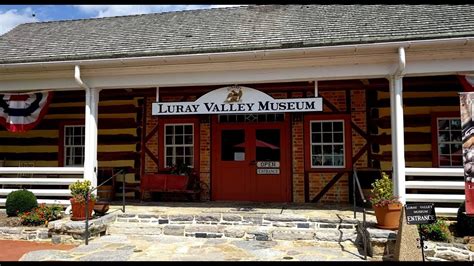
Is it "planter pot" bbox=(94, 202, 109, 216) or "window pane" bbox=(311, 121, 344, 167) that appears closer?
"planter pot" bbox=(94, 202, 109, 216)

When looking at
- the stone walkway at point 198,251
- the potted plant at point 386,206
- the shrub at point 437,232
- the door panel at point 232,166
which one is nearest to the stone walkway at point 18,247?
the stone walkway at point 198,251

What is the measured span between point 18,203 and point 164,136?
13.2ft

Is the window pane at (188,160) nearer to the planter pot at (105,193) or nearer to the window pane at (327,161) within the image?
the planter pot at (105,193)

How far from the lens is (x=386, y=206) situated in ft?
22.8

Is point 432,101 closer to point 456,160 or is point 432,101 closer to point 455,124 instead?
point 455,124

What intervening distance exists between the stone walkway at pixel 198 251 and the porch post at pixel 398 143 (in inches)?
58.5

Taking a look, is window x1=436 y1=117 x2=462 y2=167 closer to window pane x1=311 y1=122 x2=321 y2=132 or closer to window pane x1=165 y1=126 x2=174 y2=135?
window pane x1=311 y1=122 x2=321 y2=132

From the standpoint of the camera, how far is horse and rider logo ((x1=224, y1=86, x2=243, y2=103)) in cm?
842

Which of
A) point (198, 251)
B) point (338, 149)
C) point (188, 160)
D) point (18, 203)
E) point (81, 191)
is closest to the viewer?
point (198, 251)

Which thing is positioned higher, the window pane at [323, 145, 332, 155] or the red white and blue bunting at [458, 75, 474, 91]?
the red white and blue bunting at [458, 75, 474, 91]

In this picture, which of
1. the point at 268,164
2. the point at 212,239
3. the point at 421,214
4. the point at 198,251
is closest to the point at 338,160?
the point at 268,164

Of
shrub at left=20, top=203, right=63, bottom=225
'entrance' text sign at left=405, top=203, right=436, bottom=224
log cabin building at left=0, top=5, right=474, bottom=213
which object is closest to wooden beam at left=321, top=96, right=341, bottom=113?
log cabin building at left=0, top=5, right=474, bottom=213

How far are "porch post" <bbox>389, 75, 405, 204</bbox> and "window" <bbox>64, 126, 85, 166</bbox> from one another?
8720 millimetres

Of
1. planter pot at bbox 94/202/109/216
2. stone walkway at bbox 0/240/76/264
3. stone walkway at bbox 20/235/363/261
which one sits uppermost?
planter pot at bbox 94/202/109/216
